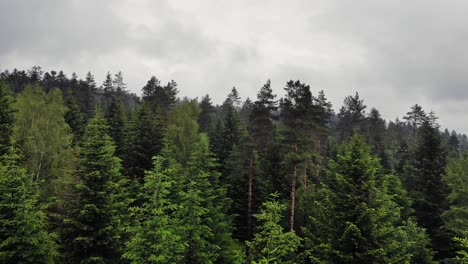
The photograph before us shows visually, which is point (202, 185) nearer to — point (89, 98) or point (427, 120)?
point (427, 120)

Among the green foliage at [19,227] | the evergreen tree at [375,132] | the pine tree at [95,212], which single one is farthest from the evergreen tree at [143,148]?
the evergreen tree at [375,132]

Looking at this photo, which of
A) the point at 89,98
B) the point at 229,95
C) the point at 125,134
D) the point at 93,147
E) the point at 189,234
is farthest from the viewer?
the point at 229,95

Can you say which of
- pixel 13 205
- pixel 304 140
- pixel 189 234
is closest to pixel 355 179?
pixel 304 140

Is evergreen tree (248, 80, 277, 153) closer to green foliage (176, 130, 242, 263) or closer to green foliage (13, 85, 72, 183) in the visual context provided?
green foliage (176, 130, 242, 263)

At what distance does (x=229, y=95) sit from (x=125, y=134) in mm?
60050

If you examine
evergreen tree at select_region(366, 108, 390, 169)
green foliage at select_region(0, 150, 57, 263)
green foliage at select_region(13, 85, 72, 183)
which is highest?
evergreen tree at select_region(366, 108, 390, 169)

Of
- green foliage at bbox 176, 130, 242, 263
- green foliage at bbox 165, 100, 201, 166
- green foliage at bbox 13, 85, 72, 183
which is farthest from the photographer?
green foliage at bbox 165, 100, 201, 166

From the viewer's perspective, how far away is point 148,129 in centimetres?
3984

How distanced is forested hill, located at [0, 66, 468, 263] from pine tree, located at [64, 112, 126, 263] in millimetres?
86

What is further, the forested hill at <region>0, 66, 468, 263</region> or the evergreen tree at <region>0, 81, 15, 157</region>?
the evergreen tree at <region>0, 81, 15, 157</region>

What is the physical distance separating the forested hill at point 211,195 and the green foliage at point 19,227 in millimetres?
73

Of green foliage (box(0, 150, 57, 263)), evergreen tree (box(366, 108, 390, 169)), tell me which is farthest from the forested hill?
evergreen tree (box(366, 108, 390, 169))

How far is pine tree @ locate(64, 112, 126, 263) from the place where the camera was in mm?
21062

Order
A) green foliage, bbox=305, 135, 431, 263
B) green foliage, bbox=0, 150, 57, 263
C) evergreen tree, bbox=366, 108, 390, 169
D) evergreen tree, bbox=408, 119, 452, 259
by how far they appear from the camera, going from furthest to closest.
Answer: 1. evergreen tree, bbox=366, 108, 390, 169
2. evergreen tree, bbox=408, 119, 452, 259
3. green foliage, bbox=0, 150, 57, 263
4. green foliage, bbox=305, 135, 431, 263
